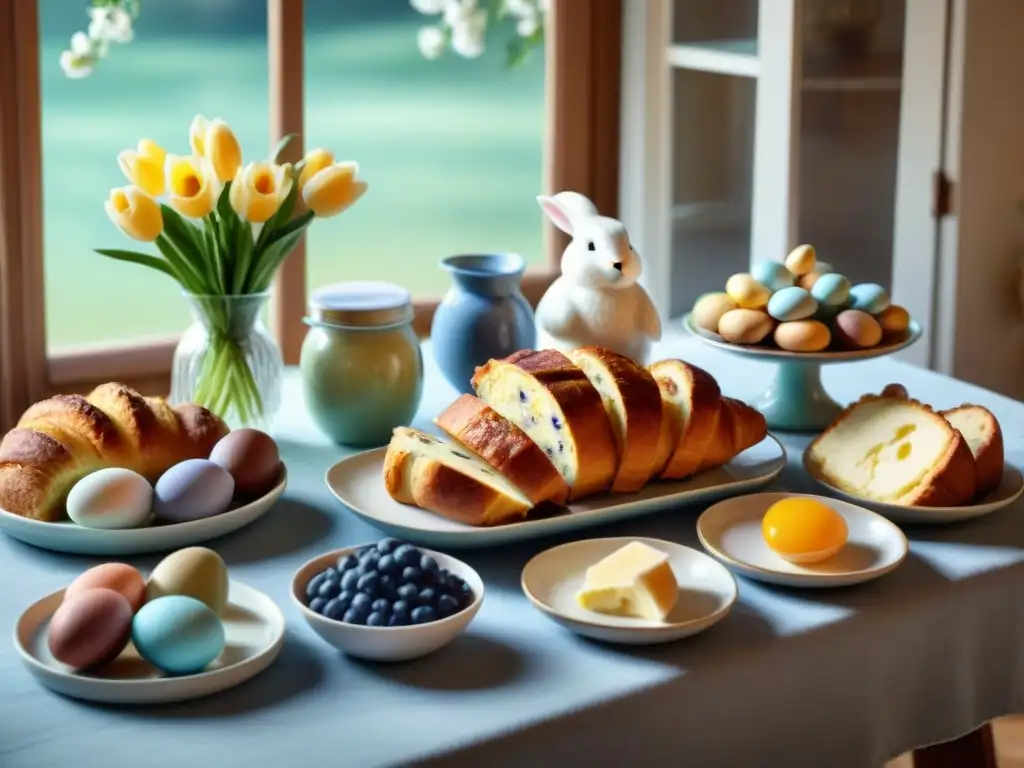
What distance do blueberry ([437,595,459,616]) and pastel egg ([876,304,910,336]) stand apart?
0.74 metres

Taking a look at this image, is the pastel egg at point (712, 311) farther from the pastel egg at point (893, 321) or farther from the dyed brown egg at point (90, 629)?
the dyed brown egg at point (90, 629)

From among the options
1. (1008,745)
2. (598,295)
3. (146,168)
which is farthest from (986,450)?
(1008,745)

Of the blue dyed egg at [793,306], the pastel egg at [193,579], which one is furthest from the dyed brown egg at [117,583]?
the blue dyed egg at [793,306]

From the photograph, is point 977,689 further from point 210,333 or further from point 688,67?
point 688,67

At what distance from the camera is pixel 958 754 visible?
1.65 meters

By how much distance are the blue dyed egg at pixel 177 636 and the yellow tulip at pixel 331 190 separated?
616 mm

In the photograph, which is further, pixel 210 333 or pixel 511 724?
pixel 210 333

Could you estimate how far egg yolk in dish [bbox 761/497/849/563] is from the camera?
1159 mm

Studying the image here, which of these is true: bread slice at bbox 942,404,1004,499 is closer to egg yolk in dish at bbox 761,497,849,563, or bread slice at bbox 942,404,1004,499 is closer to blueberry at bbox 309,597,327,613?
egg yolk in dish at bbox 761,497,849,563

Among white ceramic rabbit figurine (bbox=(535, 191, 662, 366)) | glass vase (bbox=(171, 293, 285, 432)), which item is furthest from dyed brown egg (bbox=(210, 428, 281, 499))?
white ceramic rabbit figurine (bbox=(535, 191, 662, 366))

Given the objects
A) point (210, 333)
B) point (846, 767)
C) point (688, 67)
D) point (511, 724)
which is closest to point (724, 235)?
point (688, 67)

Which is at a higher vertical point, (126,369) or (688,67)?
(688,67)

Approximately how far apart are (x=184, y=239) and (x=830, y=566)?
0.75 metres

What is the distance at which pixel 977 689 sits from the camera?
1.20m
